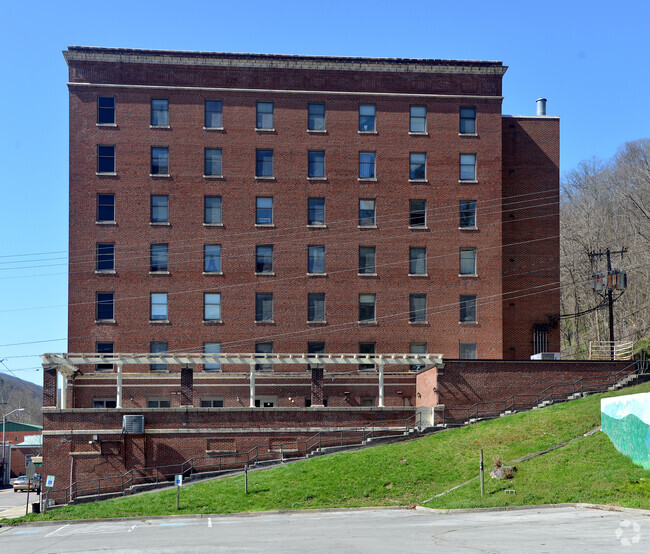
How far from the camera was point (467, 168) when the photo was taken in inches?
2340

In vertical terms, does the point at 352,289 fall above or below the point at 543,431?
above

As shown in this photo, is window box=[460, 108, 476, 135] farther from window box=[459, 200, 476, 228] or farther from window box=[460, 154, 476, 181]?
window box=[459, 200, 476, 228]

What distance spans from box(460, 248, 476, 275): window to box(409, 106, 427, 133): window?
854cm

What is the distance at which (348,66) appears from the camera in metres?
58.4

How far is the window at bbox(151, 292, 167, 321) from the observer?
186ft

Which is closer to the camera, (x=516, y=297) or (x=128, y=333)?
(x=128, y=333)

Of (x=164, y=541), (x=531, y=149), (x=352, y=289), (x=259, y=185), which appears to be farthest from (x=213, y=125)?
(x=164, y=541)

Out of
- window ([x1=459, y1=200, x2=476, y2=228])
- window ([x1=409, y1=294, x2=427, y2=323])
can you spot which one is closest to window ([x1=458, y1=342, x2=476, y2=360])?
window ([x1=409, y1=294, x2=427, y2=323])

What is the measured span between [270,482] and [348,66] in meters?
30.0

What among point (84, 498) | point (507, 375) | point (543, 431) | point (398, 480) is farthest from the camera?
point (507, 375)

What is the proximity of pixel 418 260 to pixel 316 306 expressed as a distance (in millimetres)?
7449

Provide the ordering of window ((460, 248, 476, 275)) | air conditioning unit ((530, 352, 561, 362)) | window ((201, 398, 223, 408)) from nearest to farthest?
air conditioning unit ((530, 352, 561, 362)) < window ((201, 398, 223, 408)) < window ((460, 248, 476, 275))

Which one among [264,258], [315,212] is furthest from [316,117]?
[264,258]

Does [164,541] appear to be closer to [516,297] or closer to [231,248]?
[231,248]
